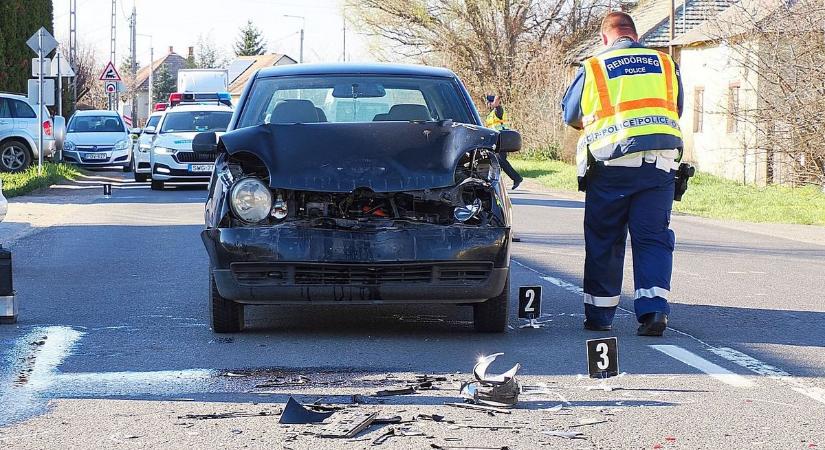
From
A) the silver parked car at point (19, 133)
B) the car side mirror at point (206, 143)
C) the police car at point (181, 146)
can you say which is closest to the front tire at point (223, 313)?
the car side mirror at point (206, 143)

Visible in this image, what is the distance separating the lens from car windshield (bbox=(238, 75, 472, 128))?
8188 mm

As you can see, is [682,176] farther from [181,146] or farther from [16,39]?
[16,39]

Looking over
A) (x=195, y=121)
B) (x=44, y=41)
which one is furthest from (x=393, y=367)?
(x=44, y=41)

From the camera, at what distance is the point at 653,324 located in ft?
24.0

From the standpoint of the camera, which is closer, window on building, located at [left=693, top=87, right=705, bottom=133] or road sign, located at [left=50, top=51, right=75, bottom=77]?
road sign, located at [left=50, top=51, right=75, bottom=77]

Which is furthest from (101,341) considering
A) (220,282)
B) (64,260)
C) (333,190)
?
(64,260)

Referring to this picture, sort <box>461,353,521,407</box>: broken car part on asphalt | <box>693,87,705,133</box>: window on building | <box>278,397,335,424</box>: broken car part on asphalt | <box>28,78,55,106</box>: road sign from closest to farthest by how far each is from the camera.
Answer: <box>278,397,335,424</box>: broken car part on asphalt
<box>461,353,521,407</box>: broken car part on asphalt
<box>28,78,55,106</box>: road sign
<box>693,87,705,133</box>: window on building

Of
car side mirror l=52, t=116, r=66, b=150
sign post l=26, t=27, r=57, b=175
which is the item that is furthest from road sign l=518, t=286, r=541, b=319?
car side mirror l=52, t=116, r=66, b=150

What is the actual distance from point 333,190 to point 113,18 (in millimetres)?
56232

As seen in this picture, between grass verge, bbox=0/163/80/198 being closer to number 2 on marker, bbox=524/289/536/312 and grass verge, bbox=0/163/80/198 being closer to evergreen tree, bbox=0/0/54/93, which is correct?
evergreen tree, bbox=0/0/54/93

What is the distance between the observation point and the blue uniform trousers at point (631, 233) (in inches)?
294

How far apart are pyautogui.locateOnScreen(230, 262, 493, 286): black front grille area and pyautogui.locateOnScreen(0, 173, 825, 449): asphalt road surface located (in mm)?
354

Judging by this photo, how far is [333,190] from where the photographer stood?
688 centimetres

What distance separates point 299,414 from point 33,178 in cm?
2175
